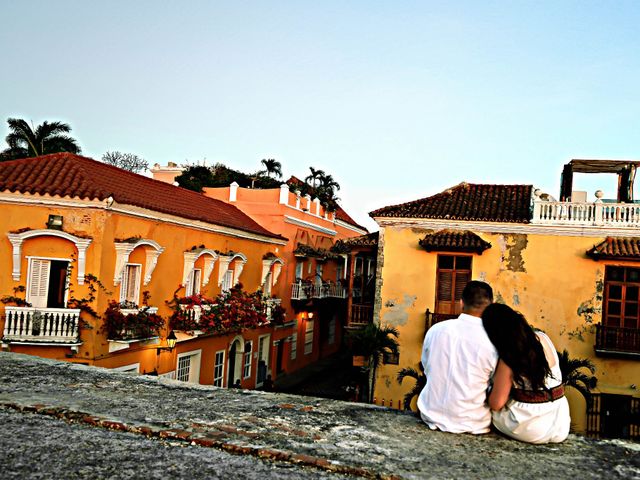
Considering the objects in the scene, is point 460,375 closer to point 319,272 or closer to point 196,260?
point 196,260

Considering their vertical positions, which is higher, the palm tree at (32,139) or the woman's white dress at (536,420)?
the palm tree at (32,139)

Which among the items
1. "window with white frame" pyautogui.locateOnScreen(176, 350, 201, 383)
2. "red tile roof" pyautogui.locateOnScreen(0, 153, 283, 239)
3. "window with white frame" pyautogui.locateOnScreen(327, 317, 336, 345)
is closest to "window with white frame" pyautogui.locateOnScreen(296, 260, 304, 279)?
"window with white frame" pyautogui.locateOnScreen(327, 317, 336, 345)

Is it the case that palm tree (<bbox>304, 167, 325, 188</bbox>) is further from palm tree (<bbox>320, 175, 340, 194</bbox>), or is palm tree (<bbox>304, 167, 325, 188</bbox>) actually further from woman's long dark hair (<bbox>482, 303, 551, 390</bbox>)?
woman's long dark hair (<bbox>482, 303, 551, 390</bbox>)

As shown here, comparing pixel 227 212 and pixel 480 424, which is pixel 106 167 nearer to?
pixel 227 212

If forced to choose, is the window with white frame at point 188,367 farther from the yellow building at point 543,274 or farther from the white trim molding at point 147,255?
the yellow building at point 543,274

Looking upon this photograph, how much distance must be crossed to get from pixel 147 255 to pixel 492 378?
1261 centimetres

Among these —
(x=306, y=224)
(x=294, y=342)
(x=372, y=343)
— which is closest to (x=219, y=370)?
(x=372, y=343)

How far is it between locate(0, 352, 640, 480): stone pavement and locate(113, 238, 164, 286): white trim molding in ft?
31.0

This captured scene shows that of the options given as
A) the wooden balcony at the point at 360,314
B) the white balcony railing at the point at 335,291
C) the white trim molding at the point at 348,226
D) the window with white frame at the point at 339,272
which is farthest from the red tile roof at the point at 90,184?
the white trim molding at the point at 348,226

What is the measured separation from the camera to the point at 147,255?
581 inches

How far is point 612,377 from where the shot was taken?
14859mm

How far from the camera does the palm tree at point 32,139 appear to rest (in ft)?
→ 88.1

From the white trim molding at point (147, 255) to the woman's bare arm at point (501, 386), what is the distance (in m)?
11.7

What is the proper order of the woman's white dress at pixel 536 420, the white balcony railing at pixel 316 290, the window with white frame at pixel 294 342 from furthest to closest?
the window with white frame at pixel 294 342
the white balcony railing at pixel 316 290
the woman's white dress at pixel 536 420
